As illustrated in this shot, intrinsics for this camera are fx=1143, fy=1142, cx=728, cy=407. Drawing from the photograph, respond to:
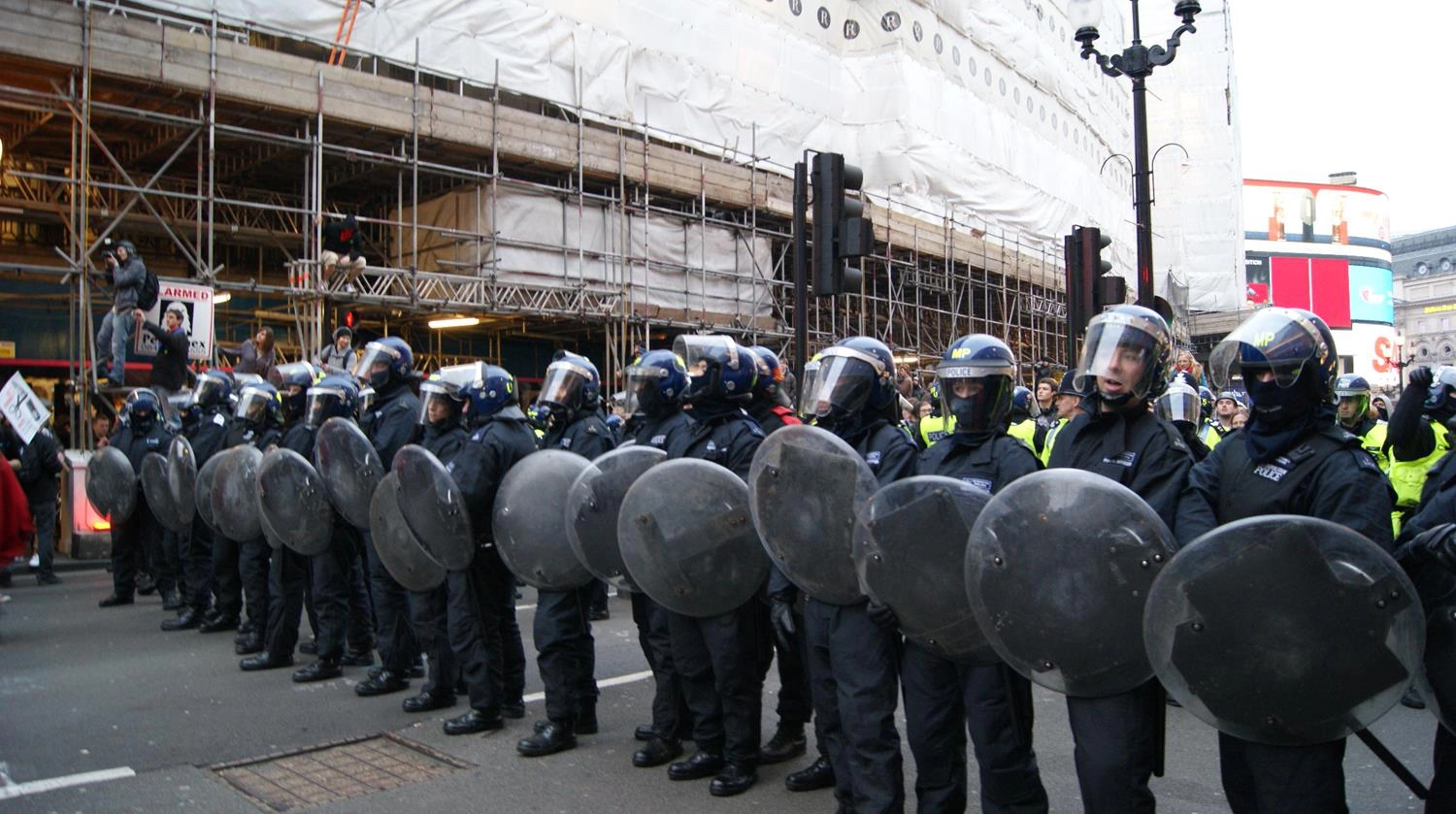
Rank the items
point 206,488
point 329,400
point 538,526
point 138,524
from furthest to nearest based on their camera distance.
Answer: point 138,524
point 206,488
point 329,400
point 538,526

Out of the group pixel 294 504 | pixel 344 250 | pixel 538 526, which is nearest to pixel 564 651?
pixel 538 526

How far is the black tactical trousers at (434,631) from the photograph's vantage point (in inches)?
251

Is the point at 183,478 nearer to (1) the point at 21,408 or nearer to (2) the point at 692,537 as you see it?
(1) the point at 21,408

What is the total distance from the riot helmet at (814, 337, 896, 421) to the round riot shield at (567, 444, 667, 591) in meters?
1.10

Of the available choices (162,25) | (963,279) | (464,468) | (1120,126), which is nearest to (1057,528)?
(464,468)

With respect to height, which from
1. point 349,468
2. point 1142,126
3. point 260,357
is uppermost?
point 1142,126

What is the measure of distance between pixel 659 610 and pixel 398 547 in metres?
1.56

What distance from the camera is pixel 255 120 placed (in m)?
14.4

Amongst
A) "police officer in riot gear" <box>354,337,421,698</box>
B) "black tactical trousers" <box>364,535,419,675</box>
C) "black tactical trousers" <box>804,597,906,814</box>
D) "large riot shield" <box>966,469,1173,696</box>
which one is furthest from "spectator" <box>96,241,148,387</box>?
"large riot shield" <box>966,469,1173,696</box>

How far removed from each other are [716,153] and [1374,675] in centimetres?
1833

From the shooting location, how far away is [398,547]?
6230 millimetres

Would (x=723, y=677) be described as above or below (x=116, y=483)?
below

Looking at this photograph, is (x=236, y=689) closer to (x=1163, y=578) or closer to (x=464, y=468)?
(x=464, y=468)

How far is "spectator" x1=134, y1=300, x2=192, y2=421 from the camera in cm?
1221
